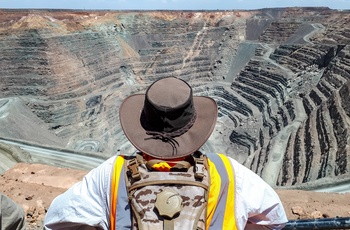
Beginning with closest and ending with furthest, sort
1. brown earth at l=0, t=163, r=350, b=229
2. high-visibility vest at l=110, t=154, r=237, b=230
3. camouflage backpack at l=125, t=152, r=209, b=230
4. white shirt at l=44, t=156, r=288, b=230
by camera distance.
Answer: camouflage backpack at l=125, t=152, r=209, b=230, high-visibility vest at l=110, t=154, r=237, b=230, white shirt at l=44, t=156, r=288, b=230, brown earth at l=0, t=163, r=350, b=229

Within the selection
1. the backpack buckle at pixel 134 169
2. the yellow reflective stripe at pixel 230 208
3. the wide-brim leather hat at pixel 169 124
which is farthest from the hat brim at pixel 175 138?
the yellow reflective stripe at pixel 230 208

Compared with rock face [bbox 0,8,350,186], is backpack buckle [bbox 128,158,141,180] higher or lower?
higher

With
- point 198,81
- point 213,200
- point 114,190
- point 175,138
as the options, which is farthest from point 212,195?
point 198,81

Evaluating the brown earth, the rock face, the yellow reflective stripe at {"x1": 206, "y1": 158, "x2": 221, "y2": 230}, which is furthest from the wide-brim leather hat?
the rock face

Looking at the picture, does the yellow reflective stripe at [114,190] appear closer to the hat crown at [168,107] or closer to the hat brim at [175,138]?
the hat brim at [175,138]

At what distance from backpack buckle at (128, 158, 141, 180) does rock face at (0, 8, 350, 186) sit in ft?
46.0

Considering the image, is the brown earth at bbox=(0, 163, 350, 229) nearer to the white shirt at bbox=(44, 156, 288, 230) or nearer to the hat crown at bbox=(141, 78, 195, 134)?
the white shirt at bbox=(44, 156, 288, 230)

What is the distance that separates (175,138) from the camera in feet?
6.98

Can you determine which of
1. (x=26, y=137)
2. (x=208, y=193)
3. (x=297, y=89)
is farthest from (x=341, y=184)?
(x=26, y=137)

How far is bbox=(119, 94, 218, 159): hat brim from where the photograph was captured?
6.89ft

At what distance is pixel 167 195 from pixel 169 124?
1.45 feet

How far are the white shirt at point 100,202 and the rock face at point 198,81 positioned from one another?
1345cm

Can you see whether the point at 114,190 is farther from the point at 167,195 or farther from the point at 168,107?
the point at 168,107

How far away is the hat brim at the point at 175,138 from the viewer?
2.10 meters
